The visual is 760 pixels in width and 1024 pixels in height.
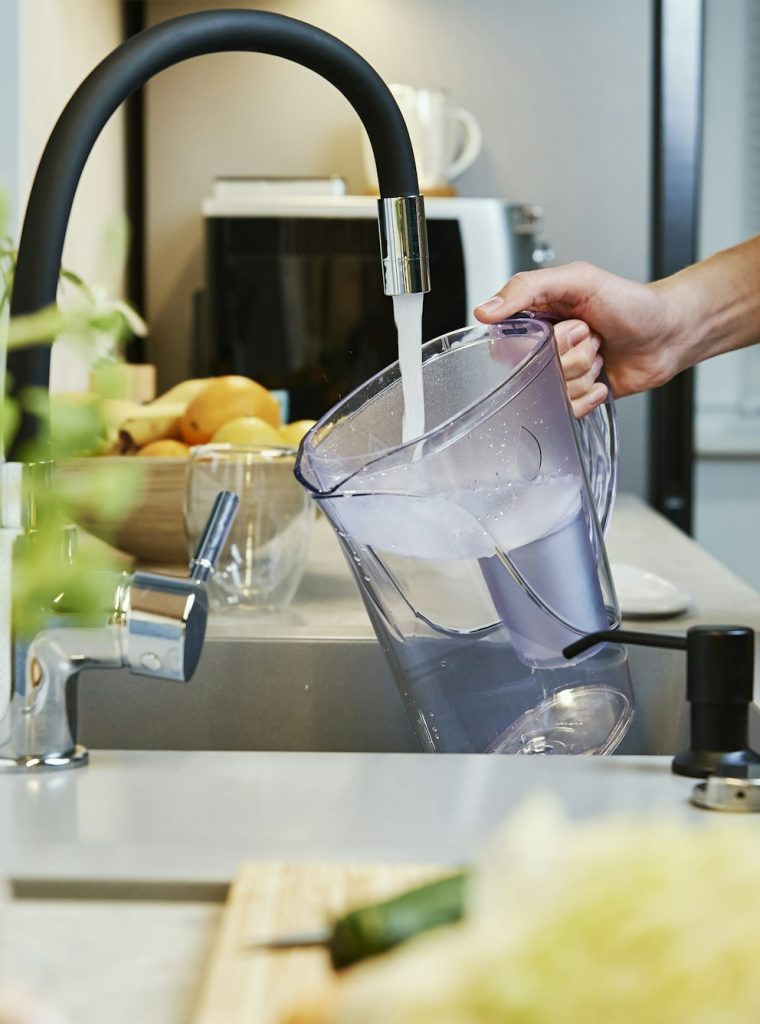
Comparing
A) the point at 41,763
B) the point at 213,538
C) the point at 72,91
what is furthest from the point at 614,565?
the point at 72,91

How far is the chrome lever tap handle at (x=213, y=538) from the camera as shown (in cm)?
63

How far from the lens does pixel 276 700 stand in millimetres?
860

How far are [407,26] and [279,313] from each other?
0.63 metres

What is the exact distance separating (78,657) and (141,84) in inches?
10.5

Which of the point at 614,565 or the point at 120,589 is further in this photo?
the point at 614,565

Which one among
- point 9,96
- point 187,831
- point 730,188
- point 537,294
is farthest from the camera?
point 730,188

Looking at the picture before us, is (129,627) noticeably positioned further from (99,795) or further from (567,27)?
(567,27)

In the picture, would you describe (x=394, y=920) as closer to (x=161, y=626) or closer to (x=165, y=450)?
(x=161, y=626)

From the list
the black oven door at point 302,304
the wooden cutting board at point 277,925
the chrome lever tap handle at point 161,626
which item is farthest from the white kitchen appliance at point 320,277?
the wooden cutting board at point 277,925

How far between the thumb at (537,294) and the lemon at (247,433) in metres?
0.31

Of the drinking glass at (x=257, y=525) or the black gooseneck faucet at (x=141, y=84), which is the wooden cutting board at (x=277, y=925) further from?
the drinking glass at (x=257, y=525)

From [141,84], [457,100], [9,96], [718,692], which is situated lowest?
[718,692]

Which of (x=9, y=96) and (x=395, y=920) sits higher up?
(x=9, y=96)

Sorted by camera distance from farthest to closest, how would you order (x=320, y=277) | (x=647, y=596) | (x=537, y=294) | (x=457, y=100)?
(x=457, y=100)
(x=320, y=277)
(x=647, y=596)
(x=537, y=294)
